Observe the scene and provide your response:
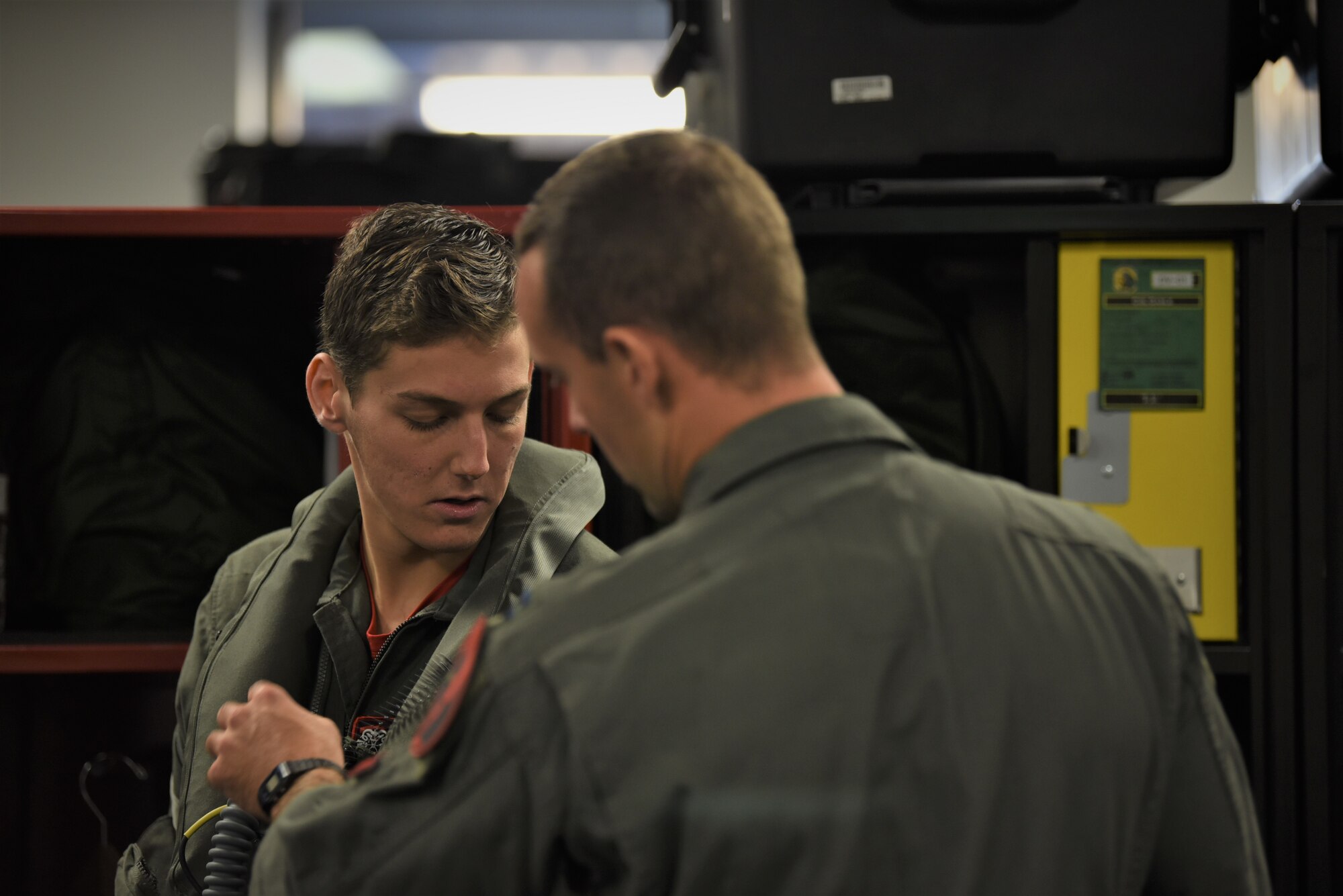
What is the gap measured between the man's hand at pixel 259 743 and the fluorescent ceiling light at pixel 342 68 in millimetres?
4040

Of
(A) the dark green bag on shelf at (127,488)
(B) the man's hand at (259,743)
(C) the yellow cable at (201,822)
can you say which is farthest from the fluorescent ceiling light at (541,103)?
(B) the man's hand at (259,743)

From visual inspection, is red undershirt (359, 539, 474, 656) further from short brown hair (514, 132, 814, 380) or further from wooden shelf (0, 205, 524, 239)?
short brown hair (514, 132, 814, 380)

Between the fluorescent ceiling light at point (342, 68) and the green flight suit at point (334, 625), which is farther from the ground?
the fluorescent ceiling light at point (342, 68)

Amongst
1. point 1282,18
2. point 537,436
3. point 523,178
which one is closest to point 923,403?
point 537,436

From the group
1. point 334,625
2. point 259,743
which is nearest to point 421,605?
point 334,625

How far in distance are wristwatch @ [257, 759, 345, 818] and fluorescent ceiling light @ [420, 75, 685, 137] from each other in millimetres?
4137

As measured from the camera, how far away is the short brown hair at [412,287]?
1.29m

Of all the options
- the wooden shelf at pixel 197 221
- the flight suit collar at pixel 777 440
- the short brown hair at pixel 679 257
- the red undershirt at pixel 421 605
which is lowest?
the red undershirt at pixel 421 605

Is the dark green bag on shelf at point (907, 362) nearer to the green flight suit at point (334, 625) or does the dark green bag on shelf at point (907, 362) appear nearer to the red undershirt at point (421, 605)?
the green flight suit at point (334, 625)

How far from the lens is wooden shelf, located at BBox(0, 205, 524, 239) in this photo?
149 cm

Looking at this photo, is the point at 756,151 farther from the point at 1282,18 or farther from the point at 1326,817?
the point at 1326,817

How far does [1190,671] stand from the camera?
84 centimetres

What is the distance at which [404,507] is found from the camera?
1.32 m

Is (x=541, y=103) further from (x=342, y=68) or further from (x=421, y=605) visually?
(x=421, y=605)
